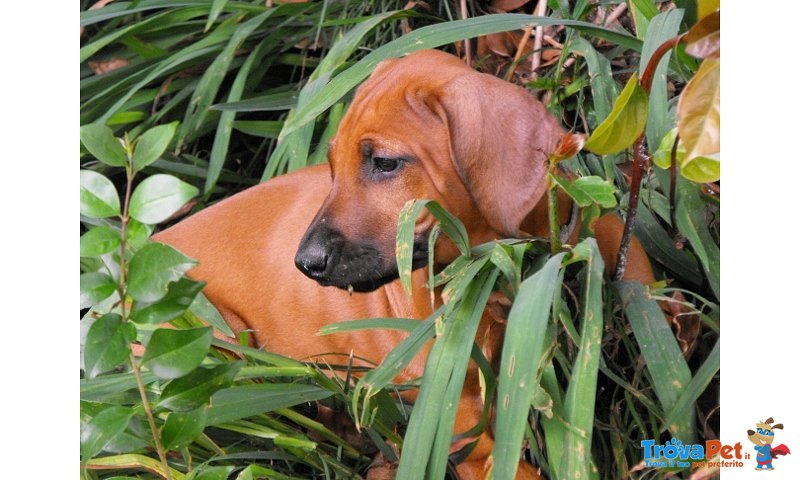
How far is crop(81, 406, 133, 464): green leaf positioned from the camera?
1.19 m

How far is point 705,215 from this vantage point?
64.1 inches

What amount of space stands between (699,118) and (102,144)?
656mm

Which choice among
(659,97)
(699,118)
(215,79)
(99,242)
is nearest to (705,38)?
(699,118)

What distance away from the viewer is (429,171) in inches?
63.1

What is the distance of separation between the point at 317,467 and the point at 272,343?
523 millimetres

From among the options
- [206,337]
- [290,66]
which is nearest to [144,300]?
[206,337]

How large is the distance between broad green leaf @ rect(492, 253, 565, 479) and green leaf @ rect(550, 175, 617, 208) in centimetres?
11

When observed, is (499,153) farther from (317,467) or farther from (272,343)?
(272,343)

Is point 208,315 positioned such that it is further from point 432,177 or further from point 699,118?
point 699,118

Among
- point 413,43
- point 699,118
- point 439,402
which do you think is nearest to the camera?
point 699,118

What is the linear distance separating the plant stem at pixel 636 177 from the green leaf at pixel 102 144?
661 mm

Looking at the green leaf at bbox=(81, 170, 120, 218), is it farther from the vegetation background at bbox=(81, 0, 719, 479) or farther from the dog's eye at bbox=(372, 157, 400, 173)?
the dog's eye at bbox=(372, 157, 400, 173)

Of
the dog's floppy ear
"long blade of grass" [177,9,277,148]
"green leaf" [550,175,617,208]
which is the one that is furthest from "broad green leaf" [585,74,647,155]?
"long blade of grass" [177,9,277,148]
